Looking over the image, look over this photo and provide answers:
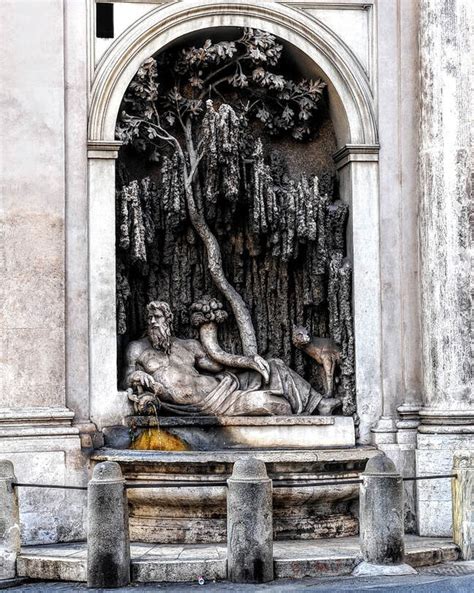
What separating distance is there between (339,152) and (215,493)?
432 cm

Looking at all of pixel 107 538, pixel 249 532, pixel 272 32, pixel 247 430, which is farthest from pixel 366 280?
pixel 107 538

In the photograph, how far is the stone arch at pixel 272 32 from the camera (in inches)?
510

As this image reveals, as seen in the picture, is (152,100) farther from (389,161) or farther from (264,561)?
(264,561)

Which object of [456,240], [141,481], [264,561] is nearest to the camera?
[264,561]

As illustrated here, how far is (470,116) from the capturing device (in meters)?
12.8

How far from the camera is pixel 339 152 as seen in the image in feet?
44.7

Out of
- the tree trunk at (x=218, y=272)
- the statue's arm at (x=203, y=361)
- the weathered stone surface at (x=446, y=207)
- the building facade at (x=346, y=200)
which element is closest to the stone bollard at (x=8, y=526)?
the building facade at (x=346, y=200)

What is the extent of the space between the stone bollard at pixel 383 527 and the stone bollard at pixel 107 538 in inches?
81.0

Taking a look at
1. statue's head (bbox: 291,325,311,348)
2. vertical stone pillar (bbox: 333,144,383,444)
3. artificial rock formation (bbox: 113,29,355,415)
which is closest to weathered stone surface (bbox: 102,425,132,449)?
artificial rock formation (bbox: 113,29,355,415)

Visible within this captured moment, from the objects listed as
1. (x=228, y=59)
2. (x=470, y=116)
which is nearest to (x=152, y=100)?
(x=228, y=59)

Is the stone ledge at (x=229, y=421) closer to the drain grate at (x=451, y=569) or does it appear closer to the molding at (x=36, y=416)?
the molding at (x=36, y=416)

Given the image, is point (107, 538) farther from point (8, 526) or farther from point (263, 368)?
point (263, 368)

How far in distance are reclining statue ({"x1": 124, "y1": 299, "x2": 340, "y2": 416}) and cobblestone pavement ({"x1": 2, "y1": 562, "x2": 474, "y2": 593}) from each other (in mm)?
2765

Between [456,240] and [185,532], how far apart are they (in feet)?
13.7
